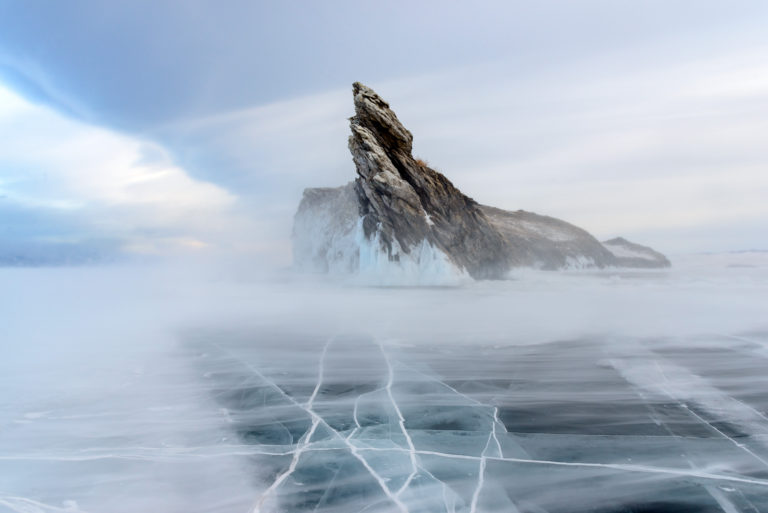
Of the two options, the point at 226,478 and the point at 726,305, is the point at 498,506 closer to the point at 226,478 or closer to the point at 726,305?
the point at 226,478

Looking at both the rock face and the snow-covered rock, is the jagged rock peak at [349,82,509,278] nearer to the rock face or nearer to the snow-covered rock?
the rock face

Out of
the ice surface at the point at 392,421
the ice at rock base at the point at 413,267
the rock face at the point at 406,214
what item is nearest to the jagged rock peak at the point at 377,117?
the rock face at the point at 406,214

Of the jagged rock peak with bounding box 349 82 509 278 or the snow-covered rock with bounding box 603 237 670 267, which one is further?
the snow-covered rock with bounding box 603 237 670 267

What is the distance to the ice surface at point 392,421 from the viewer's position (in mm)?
3730

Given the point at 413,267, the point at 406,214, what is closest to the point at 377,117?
the point at 406,214

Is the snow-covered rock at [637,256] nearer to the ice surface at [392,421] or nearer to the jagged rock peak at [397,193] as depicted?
the jagged rock peak at [397,193]

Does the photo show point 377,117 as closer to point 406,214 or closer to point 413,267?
point 406,214

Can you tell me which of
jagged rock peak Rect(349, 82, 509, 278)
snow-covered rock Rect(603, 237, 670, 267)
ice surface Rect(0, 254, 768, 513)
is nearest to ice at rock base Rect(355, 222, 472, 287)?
jagged rock peak Rect(349, 82, 509, 278)

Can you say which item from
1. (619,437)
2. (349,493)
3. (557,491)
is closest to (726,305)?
(619,437)

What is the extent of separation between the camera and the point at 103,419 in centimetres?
559

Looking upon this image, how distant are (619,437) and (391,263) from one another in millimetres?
21749

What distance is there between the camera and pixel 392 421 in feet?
17.7

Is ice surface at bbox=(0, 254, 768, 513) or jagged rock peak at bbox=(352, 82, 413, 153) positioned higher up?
jagged rock peak at bbox=(352, 82, 413, 153)

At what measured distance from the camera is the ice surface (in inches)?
147
